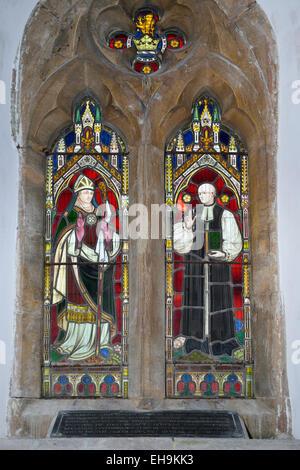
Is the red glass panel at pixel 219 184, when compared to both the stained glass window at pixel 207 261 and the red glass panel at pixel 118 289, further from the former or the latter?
the red glass panel at pixel 118 289

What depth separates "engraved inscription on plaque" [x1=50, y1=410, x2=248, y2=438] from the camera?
4654 millimetres

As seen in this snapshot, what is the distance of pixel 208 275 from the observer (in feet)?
18.0

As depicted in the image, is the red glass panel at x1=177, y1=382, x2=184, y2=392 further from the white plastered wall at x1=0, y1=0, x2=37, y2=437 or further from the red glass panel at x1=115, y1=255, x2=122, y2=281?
the white plastered wall at x1=0, y1=0, x2=37, y2=437

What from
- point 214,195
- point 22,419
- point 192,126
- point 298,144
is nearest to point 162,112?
point 192,126

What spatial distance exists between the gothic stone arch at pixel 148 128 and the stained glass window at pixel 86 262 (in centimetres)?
11

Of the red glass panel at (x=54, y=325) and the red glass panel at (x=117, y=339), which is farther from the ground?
the red glass panel at (x=54, y=325)

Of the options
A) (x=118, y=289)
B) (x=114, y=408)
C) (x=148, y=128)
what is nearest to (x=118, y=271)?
(x=118, y=289)

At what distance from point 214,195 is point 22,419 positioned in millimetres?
2396

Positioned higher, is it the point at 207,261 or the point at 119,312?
the point at 207,261

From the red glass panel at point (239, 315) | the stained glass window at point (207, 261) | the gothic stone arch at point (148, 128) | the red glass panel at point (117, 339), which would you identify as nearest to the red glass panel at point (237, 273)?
the stained glass window at point (207, 261)

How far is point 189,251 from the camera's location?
5527mm

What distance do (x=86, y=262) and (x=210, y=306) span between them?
3.58 ft

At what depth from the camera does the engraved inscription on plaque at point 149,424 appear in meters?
4.65

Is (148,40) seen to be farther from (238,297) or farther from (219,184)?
(238,297)
